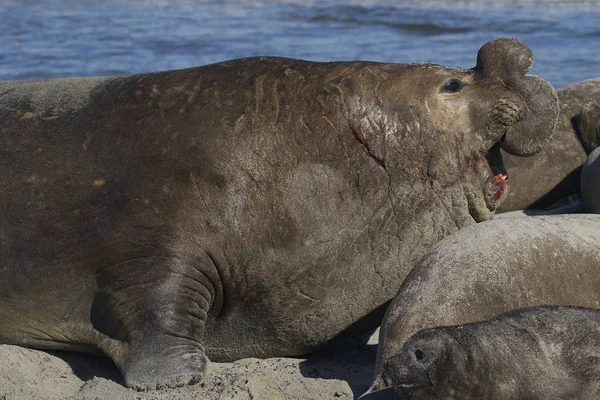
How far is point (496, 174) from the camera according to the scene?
5.95 m

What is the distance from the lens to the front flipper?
499 cm

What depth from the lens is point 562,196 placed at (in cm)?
902

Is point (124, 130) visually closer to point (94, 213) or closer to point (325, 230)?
→ point (94, 213)

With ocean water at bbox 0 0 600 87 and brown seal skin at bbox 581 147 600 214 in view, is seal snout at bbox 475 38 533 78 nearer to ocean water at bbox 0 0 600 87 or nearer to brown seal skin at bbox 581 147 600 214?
brown seal skin at bbox 581 147 600 214

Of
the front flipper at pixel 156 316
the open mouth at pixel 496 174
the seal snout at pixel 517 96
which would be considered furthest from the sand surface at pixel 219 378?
the seal snout at pixel 517 96

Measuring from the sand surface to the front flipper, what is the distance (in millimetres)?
90

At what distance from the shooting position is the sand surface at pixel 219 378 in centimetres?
493

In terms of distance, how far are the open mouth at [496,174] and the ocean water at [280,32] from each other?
6669 mm

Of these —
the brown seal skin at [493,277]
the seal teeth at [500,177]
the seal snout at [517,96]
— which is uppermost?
the seal snout at [517,96]

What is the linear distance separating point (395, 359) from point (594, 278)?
59.7 inches

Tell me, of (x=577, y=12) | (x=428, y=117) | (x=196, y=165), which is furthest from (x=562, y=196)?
(x=577, y=12)

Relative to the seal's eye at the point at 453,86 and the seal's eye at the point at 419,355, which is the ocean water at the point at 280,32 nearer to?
the seal's eye at the point at 453,86

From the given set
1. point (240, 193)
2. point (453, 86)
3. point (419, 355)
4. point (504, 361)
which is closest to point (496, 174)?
point (453, 86)

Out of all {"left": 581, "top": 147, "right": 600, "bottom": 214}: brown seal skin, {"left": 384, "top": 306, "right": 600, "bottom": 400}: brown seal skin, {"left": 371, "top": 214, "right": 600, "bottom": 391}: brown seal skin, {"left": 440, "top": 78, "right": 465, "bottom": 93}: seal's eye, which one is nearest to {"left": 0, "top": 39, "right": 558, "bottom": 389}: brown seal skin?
{"left": 440, "top": 78, "right": 465, "bottom": 93}: seal's eye
